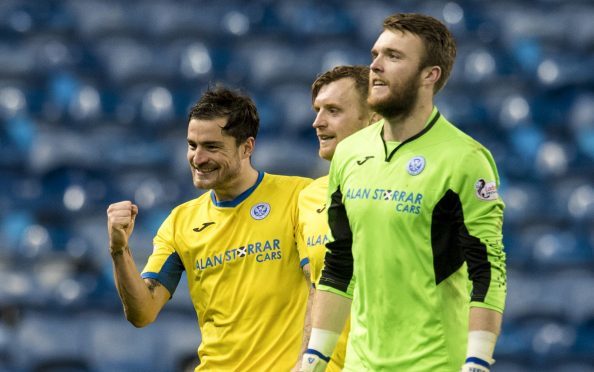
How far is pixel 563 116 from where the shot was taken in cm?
851

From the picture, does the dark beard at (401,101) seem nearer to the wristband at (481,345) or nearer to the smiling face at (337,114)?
the wristband at (481,345)

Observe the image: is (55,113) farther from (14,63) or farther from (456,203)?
(456,203)

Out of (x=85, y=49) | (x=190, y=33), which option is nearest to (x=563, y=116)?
(x=190, y=33)

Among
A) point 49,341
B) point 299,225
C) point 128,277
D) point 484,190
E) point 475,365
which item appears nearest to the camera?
point 475,365

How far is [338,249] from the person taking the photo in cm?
378

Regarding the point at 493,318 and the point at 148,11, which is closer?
the point at 493,318

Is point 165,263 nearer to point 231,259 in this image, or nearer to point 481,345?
point 231,259

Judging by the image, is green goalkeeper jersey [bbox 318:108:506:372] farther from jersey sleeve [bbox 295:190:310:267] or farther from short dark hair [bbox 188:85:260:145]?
short dark hair [bbox 188:85:260:145]

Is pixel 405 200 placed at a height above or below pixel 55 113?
below

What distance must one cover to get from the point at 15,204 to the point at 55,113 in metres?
0.78

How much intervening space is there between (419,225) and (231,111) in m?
1.45

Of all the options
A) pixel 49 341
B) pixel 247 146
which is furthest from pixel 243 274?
pixel 49 341

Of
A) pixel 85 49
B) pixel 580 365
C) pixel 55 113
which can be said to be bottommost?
pixel 580 365

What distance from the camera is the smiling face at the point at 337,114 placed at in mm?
4578
